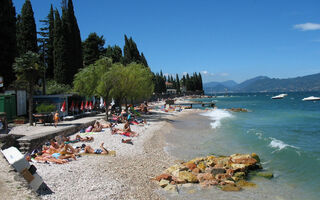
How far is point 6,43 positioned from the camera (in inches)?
933

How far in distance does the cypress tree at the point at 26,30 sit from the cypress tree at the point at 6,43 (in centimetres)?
927

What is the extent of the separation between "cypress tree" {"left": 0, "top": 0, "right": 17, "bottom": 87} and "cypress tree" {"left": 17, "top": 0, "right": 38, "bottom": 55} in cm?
927

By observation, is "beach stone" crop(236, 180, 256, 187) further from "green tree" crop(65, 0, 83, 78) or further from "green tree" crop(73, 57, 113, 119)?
"green tree" crop(65, 0, 83, 78)

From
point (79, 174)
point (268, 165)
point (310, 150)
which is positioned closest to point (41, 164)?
point (79, 174)

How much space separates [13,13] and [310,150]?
1105 inches

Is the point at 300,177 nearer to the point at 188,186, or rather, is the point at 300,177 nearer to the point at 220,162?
the point at 220,162

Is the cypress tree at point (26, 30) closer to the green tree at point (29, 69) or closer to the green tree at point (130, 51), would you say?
the green tree at point (29, 69)

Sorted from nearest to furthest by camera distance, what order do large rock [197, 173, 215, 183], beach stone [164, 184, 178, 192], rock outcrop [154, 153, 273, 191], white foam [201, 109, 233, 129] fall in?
beach stone [164, 184, 178, 192]
rock outcrop [154, 153, 273, 191]
large rock [197, 173, 215, 183]
white foam [201, 109, 233, 129]

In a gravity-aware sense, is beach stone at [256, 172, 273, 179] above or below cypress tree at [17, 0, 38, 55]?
below

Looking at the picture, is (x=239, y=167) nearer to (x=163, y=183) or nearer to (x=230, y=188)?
(x=230, y=188)

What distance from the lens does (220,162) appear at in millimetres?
12250

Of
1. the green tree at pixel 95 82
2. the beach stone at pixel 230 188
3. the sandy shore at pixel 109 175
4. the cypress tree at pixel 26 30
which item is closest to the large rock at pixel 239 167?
the beach stone at pixel 230 188

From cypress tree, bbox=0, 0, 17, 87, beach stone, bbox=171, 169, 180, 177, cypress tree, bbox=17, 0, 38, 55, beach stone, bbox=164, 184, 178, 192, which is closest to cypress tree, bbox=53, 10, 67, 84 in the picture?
cypress tree, bbox=17, 0, 38, 55

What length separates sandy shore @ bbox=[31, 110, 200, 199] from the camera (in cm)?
825
